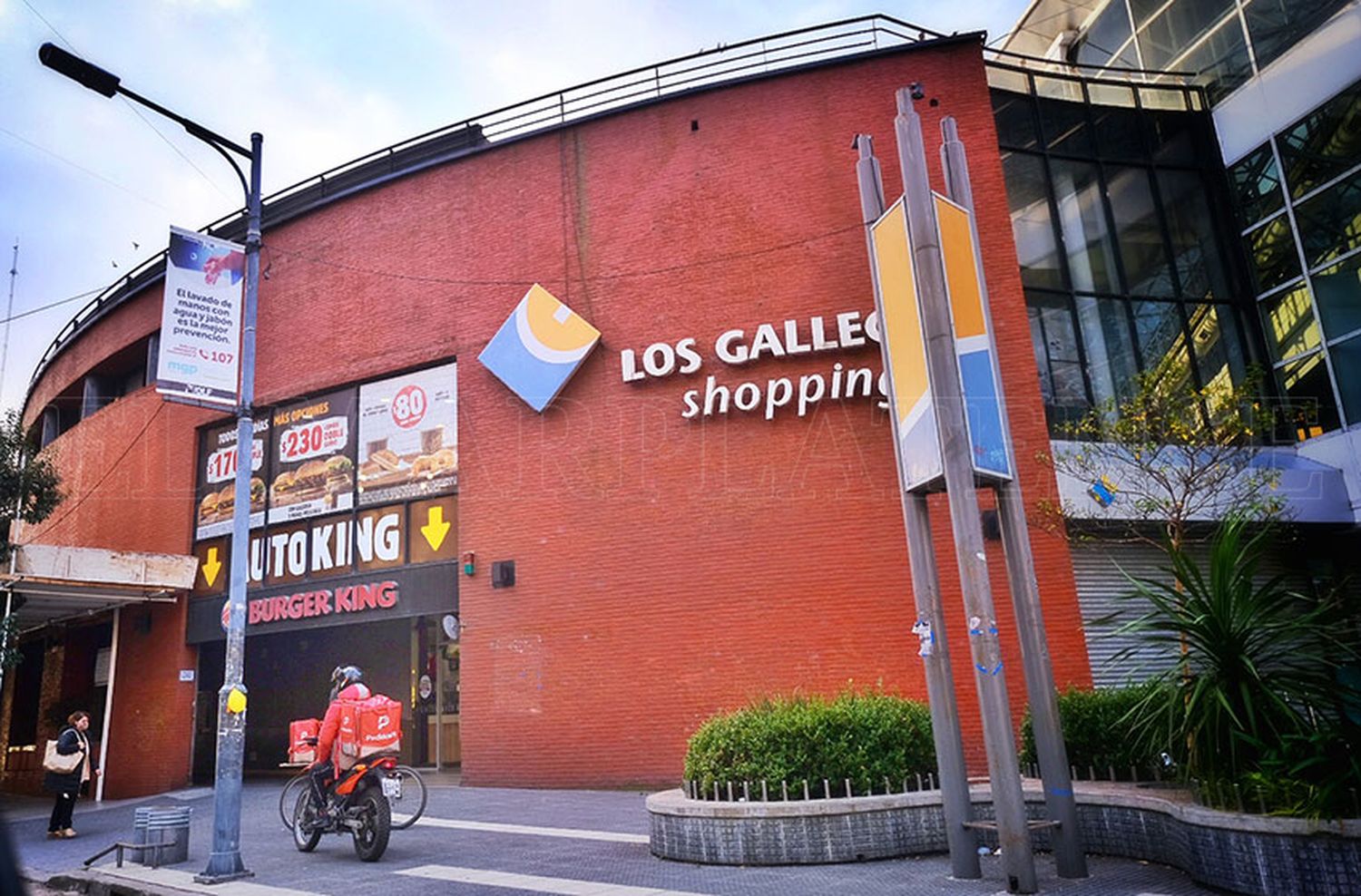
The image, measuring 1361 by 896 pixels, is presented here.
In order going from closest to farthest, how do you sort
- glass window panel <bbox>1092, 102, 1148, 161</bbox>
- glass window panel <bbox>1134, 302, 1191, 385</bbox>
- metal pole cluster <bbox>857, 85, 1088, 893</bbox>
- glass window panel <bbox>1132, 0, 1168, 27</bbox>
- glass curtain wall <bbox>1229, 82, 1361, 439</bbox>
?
metal pole cluster <bbox>857, 85, 1088, 893</bbox>
glass window panel <bbox>1134, 302, 1191, 385</bbox>
glass curtain wall <bbox>1229, 82, 1361, 439</bbox>
glass window panel <bbox>1092, 102, 1148, 161</bbox>
glass window panel <bbox>1132, 0, 1168, 27</bbox>

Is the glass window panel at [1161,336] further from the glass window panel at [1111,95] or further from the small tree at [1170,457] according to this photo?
the glass window panel at [1111,95]

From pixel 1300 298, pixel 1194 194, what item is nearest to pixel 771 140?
pixel 1194 194

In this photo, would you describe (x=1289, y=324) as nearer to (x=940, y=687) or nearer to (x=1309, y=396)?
(x=1309, y=396)

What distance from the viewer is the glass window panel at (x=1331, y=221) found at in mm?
17406

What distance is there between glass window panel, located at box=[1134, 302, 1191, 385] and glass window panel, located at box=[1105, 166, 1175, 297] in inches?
13.5

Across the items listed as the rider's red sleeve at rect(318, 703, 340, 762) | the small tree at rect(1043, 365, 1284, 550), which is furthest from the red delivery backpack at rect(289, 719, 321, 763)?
the small tree at rect(1043, 365, 1284, 550)

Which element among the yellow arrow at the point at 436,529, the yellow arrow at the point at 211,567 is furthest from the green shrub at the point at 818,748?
the yellow arrow at the point at 211,567

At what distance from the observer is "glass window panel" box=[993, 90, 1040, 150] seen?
57.6 feet

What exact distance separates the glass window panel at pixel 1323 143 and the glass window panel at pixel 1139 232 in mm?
2534

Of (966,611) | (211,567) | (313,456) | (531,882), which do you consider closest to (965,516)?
(966,611)

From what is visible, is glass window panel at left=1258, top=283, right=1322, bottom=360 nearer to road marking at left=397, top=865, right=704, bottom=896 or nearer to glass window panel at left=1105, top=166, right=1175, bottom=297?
glass window panel at left=1105, top=166, right=1175, bottom=297

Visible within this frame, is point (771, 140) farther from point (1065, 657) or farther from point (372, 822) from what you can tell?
point (372, 822)

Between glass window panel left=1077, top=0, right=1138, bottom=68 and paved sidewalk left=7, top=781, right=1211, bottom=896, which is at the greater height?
glass window panel left=1077, top=0, right=1138, bottom=68

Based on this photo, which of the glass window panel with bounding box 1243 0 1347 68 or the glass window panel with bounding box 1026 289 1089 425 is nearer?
the glass window panel with bounding box 1026 289 1089 425
